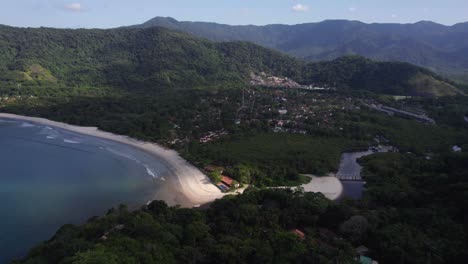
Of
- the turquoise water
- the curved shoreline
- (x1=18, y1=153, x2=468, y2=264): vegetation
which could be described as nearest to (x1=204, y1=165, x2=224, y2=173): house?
the curved shoreline

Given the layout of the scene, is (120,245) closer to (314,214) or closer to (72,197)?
(314,214)

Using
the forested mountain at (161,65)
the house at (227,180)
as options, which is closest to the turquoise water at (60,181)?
the house at (227,180)

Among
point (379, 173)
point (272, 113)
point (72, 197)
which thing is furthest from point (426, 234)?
point (272, 113)

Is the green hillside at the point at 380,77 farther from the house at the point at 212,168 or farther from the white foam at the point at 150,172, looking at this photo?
the white foam at the point at 150,172

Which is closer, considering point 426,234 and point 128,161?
point 426,234

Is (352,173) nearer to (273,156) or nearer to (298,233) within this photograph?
(273,156)

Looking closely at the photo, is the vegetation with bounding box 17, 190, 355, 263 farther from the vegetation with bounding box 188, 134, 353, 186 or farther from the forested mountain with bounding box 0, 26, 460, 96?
the forested mountain with bounding box 0, 26, 460, 96

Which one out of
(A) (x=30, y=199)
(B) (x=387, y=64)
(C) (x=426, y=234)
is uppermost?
(B) (x=387, y=64)
